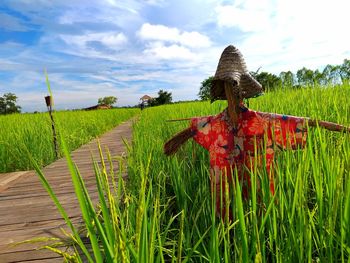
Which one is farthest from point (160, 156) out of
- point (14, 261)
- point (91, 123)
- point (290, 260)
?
point (91, 123)

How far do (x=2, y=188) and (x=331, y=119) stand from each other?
10.7 feet

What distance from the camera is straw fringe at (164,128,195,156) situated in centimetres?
173

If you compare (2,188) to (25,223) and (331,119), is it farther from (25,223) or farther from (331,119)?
(331,119)

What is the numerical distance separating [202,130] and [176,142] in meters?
0.16

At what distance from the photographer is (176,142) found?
1.75 metres

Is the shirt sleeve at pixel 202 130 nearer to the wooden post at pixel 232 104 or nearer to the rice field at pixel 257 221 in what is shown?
the wooden post at pixel 232 104

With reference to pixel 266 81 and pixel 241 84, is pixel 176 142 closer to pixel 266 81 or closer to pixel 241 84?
pixel 241 84

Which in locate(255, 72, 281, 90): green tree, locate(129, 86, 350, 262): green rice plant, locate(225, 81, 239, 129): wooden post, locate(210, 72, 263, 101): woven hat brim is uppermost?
locate(255, 72, 281, 90): green tree

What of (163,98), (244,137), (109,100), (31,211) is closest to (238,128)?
(244,137)

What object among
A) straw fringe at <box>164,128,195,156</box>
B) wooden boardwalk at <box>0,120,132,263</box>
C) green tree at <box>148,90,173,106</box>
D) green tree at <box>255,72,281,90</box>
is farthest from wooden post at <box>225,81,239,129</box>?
green tree at <box>148,90,173,106</box>

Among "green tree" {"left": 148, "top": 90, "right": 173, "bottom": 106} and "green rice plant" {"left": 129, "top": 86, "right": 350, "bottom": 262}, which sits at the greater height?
"green tree" {"left": 148, "top": 90, "right": 173, "bottom": 106}

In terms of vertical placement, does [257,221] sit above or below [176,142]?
below

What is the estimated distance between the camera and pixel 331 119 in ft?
7.50

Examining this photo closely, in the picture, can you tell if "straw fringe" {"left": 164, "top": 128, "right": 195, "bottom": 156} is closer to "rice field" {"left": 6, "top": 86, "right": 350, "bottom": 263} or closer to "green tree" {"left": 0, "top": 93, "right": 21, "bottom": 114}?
"rice field" {"left": 6, "top": 86, "right": 350, "bottom": 263}
